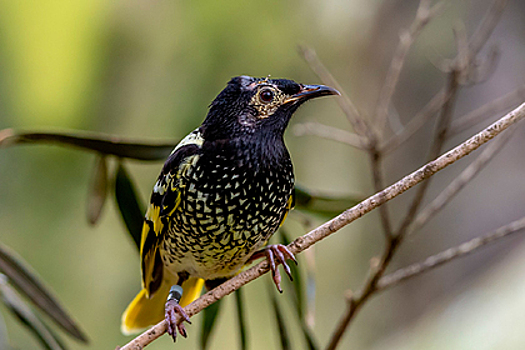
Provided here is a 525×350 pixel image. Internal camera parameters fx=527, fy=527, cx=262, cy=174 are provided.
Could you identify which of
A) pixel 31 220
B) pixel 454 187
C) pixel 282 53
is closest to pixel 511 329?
pixel 454 187

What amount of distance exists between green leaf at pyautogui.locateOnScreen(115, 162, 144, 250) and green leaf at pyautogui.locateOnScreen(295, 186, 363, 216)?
22.9 inches

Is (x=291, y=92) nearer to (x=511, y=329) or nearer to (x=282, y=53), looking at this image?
(x=511, y=329)

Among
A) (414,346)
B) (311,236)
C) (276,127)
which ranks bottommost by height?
(414,346)

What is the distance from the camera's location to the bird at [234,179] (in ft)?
5.26

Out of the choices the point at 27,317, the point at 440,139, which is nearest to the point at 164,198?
the point at 27,317

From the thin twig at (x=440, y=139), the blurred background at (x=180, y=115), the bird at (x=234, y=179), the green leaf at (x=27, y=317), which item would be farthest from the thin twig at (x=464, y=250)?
the blurred background at (x=180, y=115)

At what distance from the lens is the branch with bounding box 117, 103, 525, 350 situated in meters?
1.24

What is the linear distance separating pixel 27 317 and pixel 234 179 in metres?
0.91

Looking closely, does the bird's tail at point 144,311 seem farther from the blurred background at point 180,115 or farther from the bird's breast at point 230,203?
the blurred background at point 180,115

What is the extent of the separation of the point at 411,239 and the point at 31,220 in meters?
3.20

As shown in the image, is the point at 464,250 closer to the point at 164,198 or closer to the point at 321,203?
the point at 321,203

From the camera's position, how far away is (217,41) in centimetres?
447

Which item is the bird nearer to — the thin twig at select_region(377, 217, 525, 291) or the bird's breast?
the bird's breast

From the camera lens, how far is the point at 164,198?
5.62 ft
